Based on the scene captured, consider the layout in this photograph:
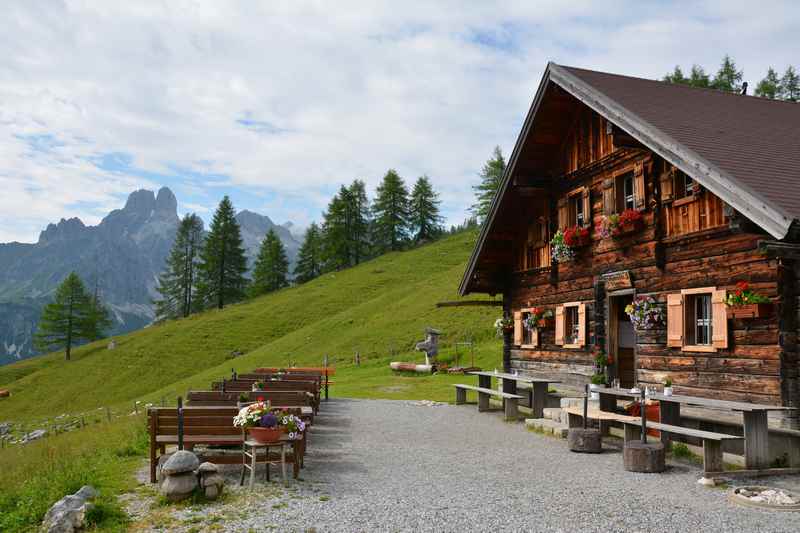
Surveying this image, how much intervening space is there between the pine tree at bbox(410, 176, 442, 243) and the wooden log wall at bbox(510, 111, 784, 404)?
66.3 m

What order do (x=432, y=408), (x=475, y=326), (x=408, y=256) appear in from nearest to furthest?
(x=432, y=408) → (x=475, y=326) → (x=408, y=256)

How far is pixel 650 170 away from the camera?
1344cm

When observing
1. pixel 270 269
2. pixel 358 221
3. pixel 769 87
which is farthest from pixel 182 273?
pixel 769 87

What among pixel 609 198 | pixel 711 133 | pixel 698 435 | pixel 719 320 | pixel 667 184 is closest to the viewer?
pixel 698 435

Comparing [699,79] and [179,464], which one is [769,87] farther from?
[179,464]

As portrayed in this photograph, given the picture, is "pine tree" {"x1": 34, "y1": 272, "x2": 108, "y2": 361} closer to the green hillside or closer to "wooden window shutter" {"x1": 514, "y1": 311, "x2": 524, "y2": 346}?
the green hillside

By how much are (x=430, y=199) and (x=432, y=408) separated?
68394 mm

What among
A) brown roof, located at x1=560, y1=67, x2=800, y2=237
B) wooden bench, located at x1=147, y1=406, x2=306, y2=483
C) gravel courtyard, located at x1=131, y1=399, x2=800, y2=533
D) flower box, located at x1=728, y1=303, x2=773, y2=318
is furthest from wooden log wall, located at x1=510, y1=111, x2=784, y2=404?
wooden bench, located at x1=147, y1=406, x2=306, y2=483

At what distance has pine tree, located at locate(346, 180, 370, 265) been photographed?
80062mm

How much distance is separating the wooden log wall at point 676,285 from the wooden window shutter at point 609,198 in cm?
30

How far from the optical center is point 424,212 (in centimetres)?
8494

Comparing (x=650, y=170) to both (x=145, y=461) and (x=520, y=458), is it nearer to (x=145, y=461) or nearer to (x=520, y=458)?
(x=520, y=458)

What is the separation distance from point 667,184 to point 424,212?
7218 centimetres

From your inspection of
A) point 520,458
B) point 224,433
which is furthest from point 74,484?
point 520,458
